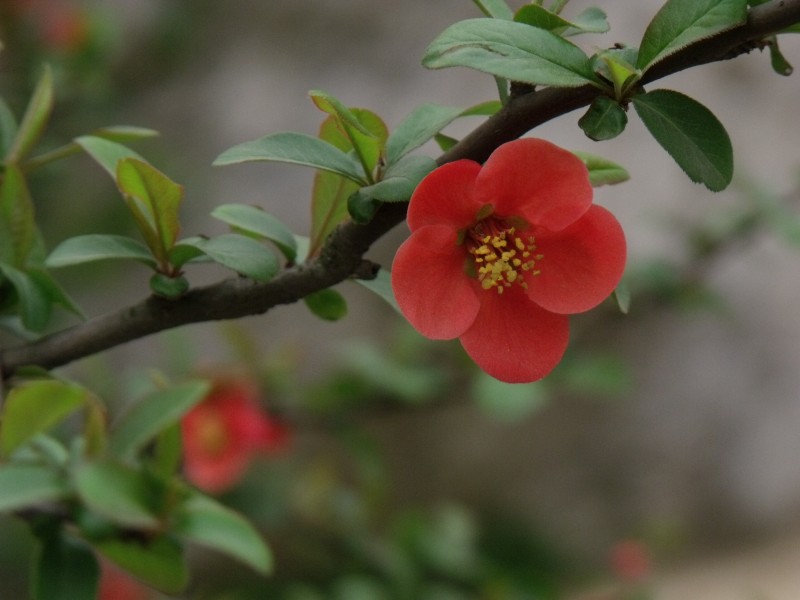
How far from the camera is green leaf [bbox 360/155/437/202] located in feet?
1.16

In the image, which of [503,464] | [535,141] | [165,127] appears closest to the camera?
[535,141]

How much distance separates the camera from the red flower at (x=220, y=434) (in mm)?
1175

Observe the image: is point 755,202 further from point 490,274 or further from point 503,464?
point 490,274

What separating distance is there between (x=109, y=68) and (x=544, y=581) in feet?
4.77

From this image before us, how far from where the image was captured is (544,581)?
5.38ft

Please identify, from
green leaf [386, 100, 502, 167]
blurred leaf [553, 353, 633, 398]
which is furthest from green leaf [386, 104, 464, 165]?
blurred leaf [553, 353, 633, 398]

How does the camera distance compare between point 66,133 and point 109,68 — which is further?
point 109,68

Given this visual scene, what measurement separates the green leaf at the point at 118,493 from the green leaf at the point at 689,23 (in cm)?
39

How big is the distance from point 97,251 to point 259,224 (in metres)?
0.09

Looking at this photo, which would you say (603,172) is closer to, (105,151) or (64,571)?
(105,151)

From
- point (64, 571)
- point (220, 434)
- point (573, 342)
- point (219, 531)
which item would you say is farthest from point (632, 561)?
point (64, 571)

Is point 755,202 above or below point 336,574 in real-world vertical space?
above

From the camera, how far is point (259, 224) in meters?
0.45

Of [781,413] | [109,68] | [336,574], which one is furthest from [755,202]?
[109,68]
